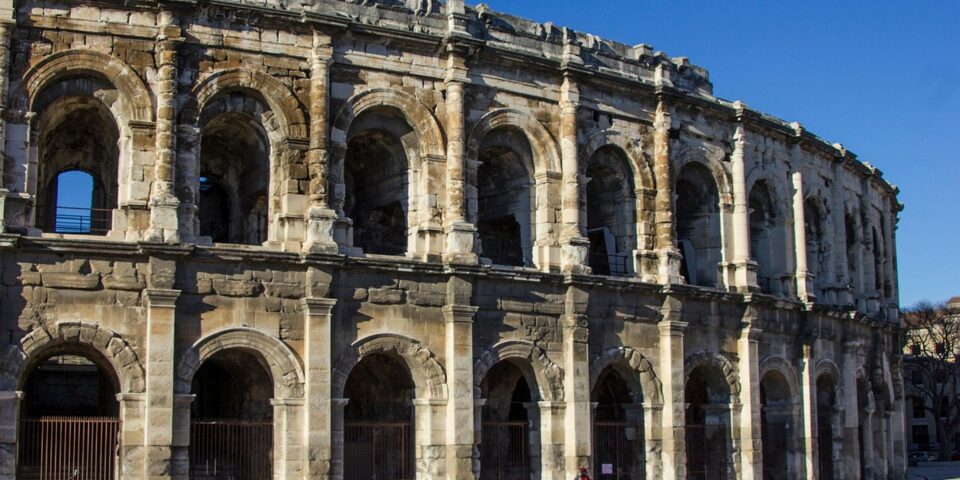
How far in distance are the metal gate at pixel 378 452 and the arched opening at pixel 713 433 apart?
20.2 ft

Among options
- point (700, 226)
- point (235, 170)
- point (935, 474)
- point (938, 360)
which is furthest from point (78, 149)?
point (938, 360)

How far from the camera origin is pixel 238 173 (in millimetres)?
21516

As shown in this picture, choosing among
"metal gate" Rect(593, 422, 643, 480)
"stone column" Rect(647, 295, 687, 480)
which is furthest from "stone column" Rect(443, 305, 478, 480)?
"stone column" Rect(647, 295, 687, 480)

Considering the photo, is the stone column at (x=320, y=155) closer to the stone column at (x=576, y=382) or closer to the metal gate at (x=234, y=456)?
the metal gate at (x=234, y=456)

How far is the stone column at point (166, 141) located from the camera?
17.8 meters

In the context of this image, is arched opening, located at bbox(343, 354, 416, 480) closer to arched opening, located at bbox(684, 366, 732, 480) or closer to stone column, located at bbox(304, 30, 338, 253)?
stone column, located at bbox(304, 30, 338, 253)

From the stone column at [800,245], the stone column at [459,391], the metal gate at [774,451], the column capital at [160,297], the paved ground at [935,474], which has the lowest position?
the paved ground at [935,474]

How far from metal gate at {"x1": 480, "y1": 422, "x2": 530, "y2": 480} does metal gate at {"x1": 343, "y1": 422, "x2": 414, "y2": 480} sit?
1667mm

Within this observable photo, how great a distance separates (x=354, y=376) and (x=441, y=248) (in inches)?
121

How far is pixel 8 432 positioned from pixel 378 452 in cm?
627

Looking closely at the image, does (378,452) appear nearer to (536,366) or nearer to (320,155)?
(536,366)

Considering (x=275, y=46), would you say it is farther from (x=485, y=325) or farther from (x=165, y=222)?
(x=485, y=325)

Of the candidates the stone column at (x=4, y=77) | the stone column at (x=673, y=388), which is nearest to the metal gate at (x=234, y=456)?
the stone column at (x=4, y=77)

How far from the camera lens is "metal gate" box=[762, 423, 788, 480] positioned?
83.3 feet
